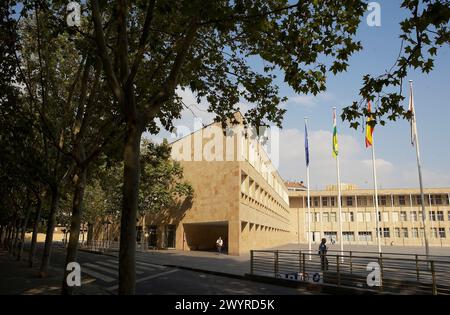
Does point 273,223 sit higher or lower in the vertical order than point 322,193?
lower

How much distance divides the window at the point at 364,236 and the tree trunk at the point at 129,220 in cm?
7153

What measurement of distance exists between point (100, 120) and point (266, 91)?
7.75m

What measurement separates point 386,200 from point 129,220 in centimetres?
7416

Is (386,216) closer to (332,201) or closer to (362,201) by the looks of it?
(362,201)

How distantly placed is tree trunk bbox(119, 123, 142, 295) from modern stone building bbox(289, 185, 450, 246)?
71071 millimetres

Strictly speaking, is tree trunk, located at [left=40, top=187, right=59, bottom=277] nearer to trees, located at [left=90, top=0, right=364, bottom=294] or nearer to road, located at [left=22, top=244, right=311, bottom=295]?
road, located at [left=22, top=244, right=311, bottom=295]

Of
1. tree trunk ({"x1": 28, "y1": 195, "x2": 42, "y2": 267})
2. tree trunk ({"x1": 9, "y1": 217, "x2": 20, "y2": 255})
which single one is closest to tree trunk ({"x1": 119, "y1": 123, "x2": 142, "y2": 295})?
tree trunk ({"x1": 28, "y1": 195, "x2": 42, "y2": 267})

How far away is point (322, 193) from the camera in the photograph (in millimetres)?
76250

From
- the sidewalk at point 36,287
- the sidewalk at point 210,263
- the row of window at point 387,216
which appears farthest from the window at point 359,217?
the sidewalk at point 36,287

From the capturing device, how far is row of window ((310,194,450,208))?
7012 centimetres

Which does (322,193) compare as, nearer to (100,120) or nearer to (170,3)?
(100,120)

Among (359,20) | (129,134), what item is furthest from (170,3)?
(359,20)

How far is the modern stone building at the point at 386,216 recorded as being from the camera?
2725 inches
